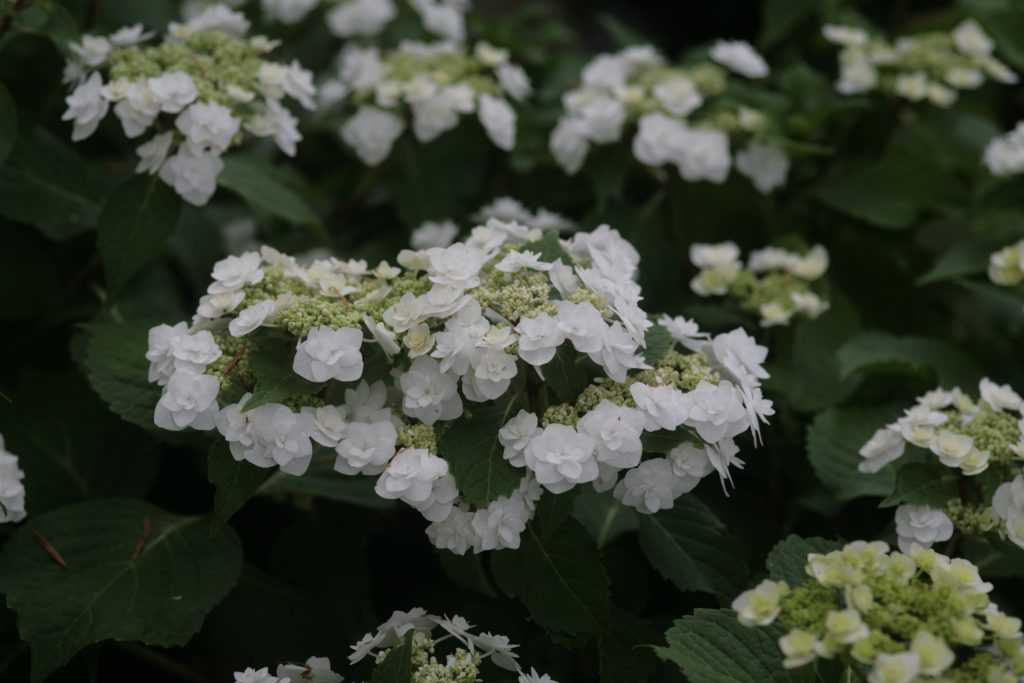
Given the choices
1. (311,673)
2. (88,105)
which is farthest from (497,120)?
(311,673)

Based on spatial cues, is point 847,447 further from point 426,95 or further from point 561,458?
point 426,95

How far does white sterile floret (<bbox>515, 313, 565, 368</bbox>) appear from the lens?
1502 mm

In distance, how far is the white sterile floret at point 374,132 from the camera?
2602mm

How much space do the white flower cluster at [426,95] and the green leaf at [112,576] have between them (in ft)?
3.44

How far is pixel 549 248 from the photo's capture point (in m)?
1.75

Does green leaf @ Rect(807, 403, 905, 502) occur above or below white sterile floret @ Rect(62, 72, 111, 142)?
below

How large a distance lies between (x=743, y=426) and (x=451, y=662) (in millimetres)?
547

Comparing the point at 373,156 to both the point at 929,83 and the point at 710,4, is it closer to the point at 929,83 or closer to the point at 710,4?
the point at 929,83

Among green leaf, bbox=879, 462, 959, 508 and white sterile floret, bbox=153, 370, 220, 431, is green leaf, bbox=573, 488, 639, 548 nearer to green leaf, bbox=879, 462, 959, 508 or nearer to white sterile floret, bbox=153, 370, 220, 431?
green leaf, bbox=879, 462, 959, 508

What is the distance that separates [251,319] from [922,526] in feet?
3.55

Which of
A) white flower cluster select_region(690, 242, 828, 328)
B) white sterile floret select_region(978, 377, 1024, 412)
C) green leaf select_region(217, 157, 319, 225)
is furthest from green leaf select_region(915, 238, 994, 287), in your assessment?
green leaf select_region(217, 157, 319, 225)

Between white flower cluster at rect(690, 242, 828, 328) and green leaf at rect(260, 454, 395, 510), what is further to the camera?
white flower cluster at rect(690, 242, 828, 328)

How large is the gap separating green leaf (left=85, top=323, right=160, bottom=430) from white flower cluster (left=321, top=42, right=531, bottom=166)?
860 millimetres

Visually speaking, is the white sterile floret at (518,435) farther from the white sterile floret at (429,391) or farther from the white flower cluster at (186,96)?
the white flower cluster at (186,96)
